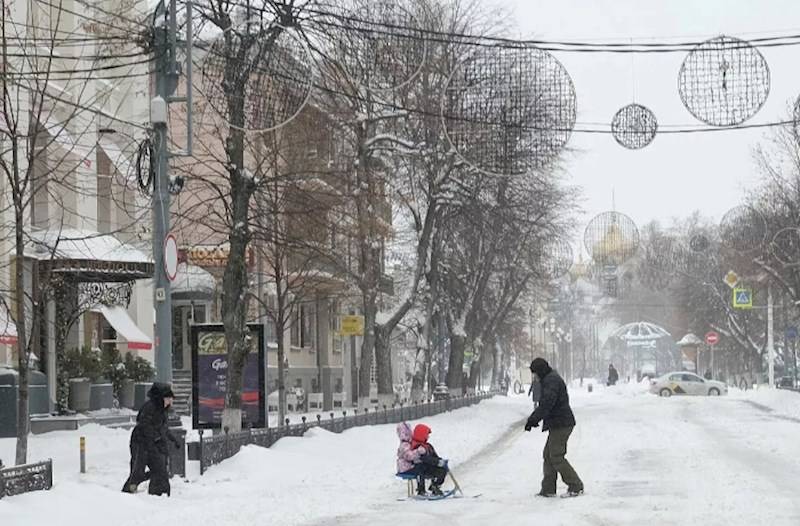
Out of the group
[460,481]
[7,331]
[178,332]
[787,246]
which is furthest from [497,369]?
[460,481]

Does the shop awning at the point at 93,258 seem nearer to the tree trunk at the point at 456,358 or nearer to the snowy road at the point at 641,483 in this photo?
the snowy road at the point at 641,483

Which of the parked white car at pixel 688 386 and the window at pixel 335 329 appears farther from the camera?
the parked white car at pixel 688 386

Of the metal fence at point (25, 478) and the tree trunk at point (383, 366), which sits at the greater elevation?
the tree trunk at point (383, 366)

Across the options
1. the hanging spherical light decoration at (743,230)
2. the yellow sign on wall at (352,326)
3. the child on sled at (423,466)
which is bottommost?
the child on sled at (423,466)

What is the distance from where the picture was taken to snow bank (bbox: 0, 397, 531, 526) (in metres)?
16.7

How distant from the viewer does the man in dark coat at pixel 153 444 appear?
19.2 meters

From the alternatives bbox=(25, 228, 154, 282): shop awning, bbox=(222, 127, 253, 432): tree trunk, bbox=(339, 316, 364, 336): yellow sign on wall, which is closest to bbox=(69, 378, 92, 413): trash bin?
bbox=(25, 228, 154, 282): shop awning

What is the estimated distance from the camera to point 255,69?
2517cm

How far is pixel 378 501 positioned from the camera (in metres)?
18.9

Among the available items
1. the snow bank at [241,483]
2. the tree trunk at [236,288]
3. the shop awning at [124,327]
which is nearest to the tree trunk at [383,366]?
the shop awning at [124,327]

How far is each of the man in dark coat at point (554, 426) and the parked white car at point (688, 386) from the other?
202ft

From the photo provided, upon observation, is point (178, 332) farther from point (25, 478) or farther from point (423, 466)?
point (25, 478)

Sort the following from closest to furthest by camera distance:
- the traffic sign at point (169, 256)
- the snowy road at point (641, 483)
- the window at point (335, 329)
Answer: the snowy road at point (641, 483) < the traffic sign at point (169, 256) < the window at point (335, 329)

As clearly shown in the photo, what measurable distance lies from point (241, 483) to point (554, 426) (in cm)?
494
